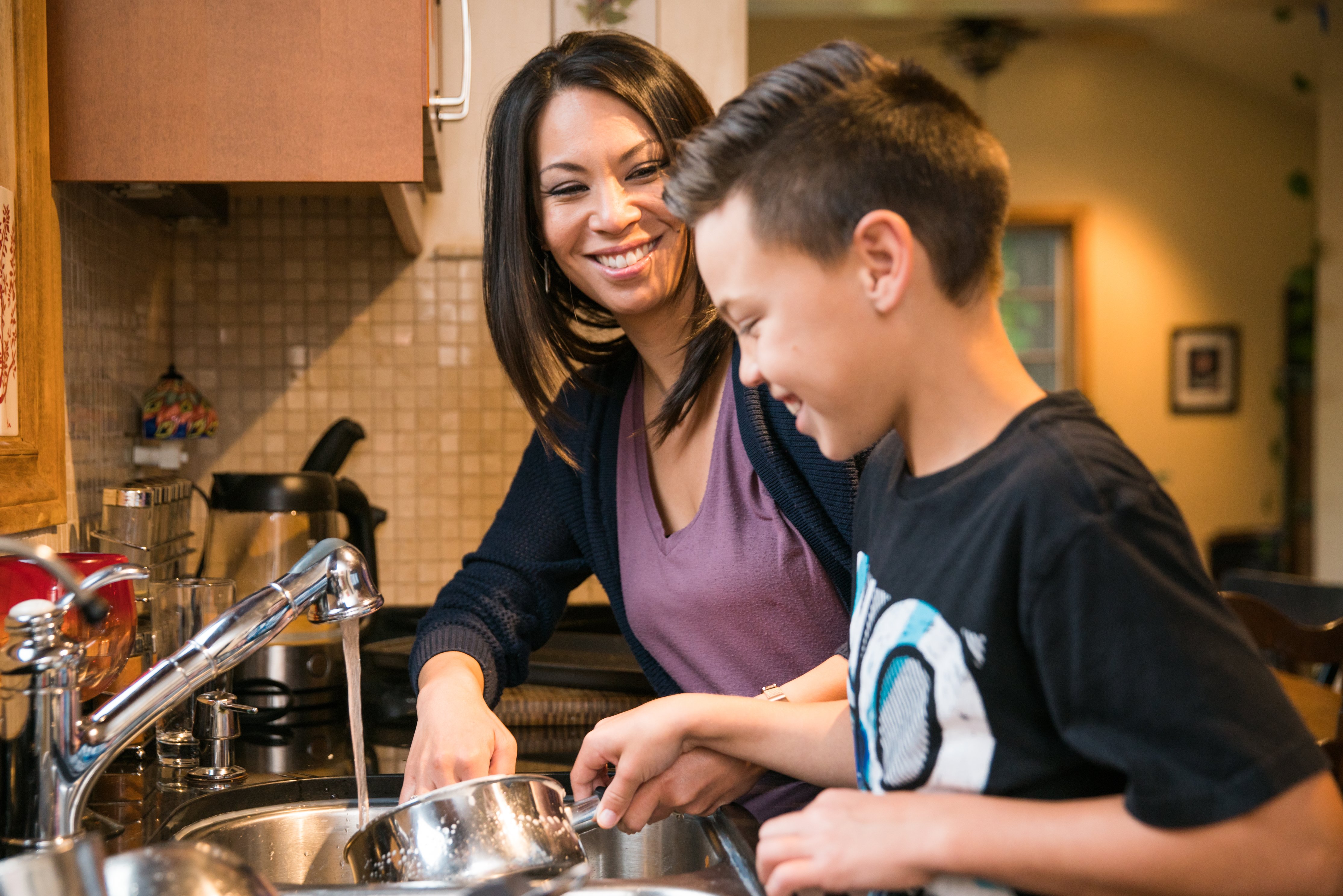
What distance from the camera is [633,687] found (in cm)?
136

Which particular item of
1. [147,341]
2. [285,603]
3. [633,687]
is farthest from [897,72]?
[147,341]

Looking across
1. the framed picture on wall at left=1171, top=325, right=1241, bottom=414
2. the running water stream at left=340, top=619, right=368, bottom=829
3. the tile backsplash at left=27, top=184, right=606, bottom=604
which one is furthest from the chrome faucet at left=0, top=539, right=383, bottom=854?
the framed picture on wall at left=1171, top=325, right=1241, bottom=414

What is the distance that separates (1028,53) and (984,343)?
529 cm

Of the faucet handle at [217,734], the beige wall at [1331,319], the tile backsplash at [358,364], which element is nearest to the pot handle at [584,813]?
the faucet handle at [217,734]

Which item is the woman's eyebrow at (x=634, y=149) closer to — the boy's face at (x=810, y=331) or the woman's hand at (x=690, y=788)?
the boy's face at (x=810, y=331)

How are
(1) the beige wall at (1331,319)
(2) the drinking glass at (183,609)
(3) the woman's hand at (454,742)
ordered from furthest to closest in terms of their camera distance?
1. (1) the beige wall at (1331,319)
2. (2) the drinking glass at (183,609)
3. (3) the woman's hand at (454,742)

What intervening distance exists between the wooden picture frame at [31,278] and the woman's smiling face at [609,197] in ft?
1.54

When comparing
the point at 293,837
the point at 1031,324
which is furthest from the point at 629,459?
the point at 1031,324

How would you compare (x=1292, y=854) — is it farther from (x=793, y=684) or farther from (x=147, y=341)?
(x=147, y=341)

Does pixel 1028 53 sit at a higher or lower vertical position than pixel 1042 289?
higher

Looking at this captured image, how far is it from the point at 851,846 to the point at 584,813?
275 millimetres

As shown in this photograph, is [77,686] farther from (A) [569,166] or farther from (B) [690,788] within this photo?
(A) [569,166]

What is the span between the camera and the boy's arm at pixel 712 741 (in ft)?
2.56

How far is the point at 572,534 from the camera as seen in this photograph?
4.01ft
